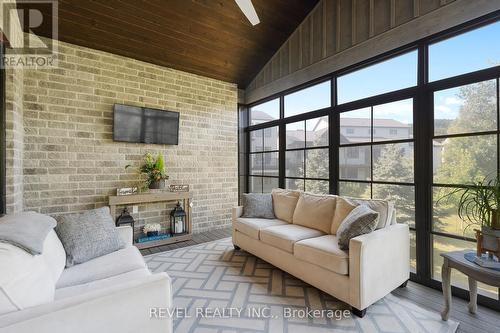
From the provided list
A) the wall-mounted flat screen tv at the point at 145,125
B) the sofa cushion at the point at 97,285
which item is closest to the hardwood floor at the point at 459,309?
the sofa cushion at the point at 97,285

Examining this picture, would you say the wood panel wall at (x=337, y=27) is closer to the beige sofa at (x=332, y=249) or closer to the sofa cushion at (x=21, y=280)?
the beige sofa at (x=332, y=249)

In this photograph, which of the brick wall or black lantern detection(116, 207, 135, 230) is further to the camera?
black lantern detection(116, 207, 135, 230)

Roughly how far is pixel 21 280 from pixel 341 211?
8.40 ft

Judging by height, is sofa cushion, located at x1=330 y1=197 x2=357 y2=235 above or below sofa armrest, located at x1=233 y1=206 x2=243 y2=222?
above

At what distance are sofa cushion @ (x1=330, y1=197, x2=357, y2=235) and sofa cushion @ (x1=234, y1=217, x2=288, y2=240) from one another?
73 cm

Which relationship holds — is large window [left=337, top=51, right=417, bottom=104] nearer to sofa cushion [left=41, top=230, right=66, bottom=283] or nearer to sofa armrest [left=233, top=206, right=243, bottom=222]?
sofa armrest [left=233, top=206, right=243, bottom=222]

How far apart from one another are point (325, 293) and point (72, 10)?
172 inches

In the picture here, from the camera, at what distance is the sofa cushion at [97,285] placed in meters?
1.43

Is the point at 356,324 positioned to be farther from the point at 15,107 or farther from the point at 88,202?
the point at 15,107

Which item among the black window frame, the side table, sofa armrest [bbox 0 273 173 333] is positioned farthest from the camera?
the black window frame

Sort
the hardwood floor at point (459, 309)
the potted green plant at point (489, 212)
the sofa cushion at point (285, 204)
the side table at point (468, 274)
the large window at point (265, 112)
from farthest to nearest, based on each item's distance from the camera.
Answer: the large window at point (265, 112) < the sofa cushion at point (285, 204) < the hardwood floor at point (459, 309) < the potted green plant at point (489, 212) < the side table at point (468, 274)

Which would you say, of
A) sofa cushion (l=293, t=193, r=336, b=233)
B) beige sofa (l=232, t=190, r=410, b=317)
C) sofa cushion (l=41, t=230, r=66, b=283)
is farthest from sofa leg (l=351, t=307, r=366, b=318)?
sofa cushion (l=41, t=230, r=66, b=283)

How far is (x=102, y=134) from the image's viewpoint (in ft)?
11.4

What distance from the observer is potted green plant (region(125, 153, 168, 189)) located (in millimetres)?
3674
